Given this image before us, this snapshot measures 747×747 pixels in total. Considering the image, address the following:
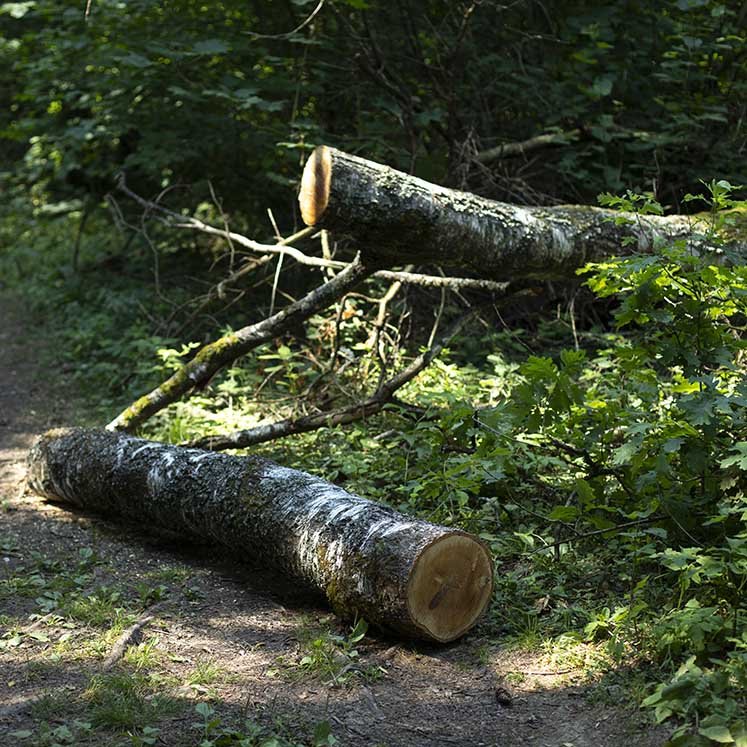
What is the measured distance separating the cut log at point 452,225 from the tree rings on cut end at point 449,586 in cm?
152

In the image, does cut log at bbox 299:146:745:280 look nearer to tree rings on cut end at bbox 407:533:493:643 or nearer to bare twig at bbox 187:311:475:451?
bare twig at bbox 187:311:475:451

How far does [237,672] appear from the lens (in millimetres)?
3582

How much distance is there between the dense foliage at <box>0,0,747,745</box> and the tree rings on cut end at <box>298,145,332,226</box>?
1241 mm

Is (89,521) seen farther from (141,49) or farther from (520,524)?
(141,49)

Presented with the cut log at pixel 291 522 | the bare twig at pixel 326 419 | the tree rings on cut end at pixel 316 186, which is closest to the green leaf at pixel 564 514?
the cut log at pixel 291 522

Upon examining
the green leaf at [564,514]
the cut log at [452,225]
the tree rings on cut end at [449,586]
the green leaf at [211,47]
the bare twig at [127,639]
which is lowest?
the bare twig at [127,639]

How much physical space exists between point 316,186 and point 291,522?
1.59 metres

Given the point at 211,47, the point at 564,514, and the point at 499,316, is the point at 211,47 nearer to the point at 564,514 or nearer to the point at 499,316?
the point at 499,316

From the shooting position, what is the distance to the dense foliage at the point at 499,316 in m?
3.72

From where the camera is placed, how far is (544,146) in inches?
314

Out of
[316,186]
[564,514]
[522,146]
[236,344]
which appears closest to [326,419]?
[236,344]

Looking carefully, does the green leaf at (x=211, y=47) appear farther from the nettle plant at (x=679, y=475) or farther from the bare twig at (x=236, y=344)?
the nettle plant at (x=679, y=475)

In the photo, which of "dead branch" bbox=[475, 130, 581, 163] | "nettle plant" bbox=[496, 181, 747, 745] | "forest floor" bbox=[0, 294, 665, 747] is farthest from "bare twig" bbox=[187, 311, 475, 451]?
"dead branch" bbox=[475, 130, 581, 163]

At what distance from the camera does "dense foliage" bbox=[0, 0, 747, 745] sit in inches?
→ 147
